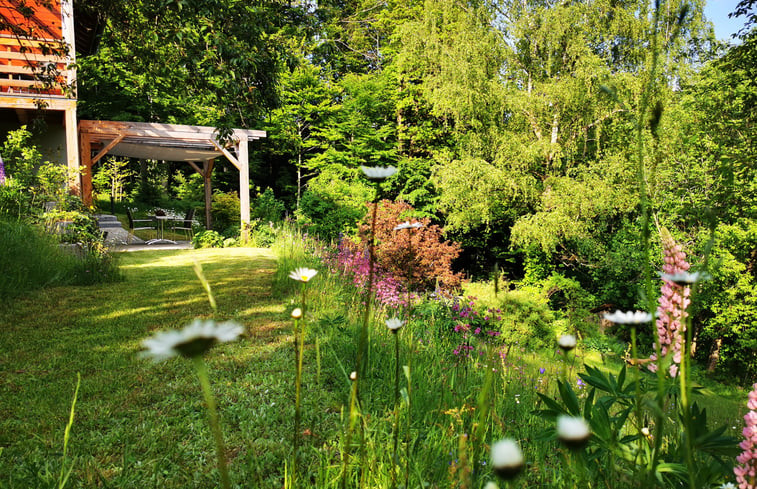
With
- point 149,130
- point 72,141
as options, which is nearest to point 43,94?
point 72,141

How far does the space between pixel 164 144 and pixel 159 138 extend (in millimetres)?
656

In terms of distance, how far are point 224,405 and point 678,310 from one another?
2.12 metres

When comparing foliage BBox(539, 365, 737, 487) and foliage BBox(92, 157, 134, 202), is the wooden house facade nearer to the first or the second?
foliage BBox(92, 157, 134, 202)

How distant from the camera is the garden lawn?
5.57 feet

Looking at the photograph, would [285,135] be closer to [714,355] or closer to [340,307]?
[340,307]

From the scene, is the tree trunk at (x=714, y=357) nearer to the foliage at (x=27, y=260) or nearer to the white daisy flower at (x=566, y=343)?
the white daisy flower at (x=566, y=343)

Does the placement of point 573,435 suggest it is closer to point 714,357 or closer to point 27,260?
point 27,260

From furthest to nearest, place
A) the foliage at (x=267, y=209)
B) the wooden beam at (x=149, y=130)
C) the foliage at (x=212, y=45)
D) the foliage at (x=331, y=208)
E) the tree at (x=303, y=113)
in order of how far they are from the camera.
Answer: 1. the tree at (x=303, y=113)
2. the foliage at (x=267, y=209)
3. the foliage at (x=331, y=208)
4. the wooden beam at (x=149, y=130)
5. the foliage at (x=212, y=45)

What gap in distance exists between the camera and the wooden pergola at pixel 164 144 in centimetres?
881

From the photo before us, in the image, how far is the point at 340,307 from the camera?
3.74 m

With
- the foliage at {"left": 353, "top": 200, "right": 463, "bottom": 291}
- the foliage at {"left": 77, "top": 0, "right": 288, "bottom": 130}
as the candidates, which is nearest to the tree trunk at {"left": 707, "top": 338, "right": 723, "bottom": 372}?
the foliage at {"left": 353, "top": 200, "right": 463, "bottom": 291}

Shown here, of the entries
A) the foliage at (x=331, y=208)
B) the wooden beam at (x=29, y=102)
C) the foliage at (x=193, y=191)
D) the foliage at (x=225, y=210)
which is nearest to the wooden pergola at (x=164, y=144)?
the wooden beam at (x=29, y=102)

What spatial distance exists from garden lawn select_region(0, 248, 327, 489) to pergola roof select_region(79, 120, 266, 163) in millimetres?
4483

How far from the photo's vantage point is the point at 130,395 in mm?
2355
